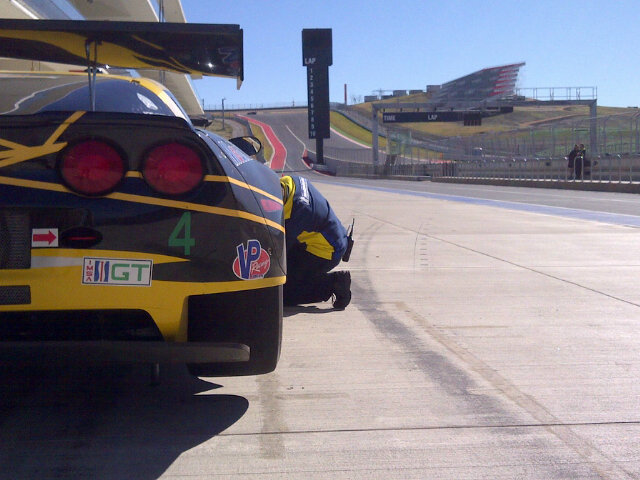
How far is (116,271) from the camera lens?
10.3ft

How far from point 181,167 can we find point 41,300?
71cm

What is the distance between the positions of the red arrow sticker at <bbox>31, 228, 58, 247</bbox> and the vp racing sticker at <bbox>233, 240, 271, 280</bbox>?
675 mm

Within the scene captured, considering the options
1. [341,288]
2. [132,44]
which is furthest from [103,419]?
[341,288]

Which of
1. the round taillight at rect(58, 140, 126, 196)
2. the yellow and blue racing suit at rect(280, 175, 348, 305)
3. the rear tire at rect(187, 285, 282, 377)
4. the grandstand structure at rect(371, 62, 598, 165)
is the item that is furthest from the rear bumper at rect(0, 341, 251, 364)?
the grandstand structure at rect(371, 62, 598, 165)

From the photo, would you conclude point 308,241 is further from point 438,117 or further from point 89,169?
point 438,117

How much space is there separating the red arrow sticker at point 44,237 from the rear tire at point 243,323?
0.57 metres

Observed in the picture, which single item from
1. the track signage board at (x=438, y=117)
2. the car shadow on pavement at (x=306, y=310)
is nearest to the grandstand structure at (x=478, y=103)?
the track signage board at (x=438, y=117)

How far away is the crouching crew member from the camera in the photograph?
564 centimetres

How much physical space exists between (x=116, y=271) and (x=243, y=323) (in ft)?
1.94

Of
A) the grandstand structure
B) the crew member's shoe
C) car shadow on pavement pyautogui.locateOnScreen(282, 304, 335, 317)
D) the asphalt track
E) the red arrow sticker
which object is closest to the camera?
the red arrow sticker

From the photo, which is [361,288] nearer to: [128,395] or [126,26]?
[128,395]

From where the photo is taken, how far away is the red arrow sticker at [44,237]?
3096 mm

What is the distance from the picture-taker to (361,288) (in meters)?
7.31

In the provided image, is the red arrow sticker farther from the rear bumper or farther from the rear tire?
the rear tire
